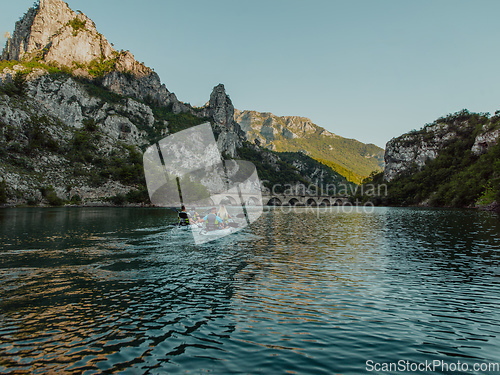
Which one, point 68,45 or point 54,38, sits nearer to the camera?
point 54,38

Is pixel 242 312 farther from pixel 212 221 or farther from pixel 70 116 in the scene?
pixel 70 116

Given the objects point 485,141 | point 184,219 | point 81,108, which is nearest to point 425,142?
point 485,141

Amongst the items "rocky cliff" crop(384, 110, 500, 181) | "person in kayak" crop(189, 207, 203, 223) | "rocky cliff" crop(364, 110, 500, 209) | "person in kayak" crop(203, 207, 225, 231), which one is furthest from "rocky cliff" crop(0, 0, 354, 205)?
"rocky cliff" crop(384, 110, 500, 181)

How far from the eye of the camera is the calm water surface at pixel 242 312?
6762 mm

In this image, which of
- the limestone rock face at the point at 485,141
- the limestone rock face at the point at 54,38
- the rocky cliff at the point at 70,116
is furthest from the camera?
the limestone rock face at the point at 54,38

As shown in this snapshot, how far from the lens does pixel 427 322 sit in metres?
8.97

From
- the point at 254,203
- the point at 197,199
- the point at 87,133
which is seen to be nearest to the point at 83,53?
the point at 87,133

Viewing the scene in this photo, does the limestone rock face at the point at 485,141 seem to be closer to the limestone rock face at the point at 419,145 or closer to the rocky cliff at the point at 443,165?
the rocky cliff at the point at 443,165

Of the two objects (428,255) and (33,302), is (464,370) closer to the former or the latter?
(33,302)

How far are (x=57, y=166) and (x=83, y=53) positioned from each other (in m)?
102

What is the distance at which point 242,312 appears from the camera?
9.66 m

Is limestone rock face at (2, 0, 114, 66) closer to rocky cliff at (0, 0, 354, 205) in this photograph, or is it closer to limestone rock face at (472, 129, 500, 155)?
rocky cliff at (0, 0, 354, 205)

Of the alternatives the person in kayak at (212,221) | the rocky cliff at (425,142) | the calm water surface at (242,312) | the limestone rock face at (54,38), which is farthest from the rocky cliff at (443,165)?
the limestone rock face at (54,38)

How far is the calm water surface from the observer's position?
676cm
